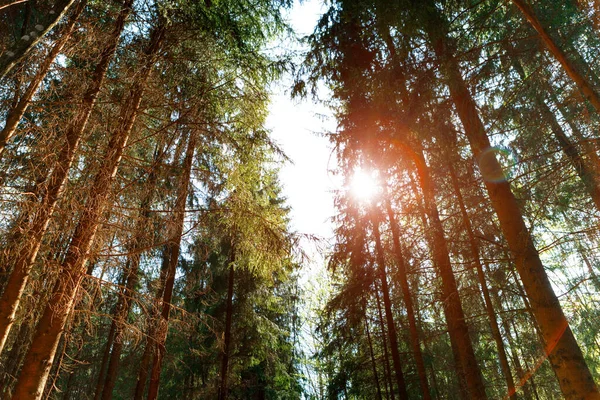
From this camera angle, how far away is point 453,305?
5.92m

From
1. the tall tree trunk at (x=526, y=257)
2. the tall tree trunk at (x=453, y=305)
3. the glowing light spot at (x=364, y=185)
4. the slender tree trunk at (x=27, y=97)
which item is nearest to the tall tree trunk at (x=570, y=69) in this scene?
the tall tree trunk at (x=526, y=257)

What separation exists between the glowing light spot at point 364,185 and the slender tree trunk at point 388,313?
2.18 feet

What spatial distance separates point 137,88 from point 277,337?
1081 centimetres

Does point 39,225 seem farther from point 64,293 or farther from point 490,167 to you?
point 490,167

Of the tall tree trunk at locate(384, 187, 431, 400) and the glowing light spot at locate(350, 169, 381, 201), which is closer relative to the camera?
the tall tree trunk at locate(384, 187, 431, 400)

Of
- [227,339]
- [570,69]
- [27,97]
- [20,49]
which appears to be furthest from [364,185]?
[227,339]

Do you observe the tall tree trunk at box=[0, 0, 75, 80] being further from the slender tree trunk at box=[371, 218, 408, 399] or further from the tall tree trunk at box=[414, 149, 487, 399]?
the slender tree trunk at box=[371, 218, 408, 399]

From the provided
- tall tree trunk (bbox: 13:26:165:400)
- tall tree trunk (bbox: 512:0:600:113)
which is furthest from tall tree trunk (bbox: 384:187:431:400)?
tall tree trunk (bbox: 13:26:165:400)

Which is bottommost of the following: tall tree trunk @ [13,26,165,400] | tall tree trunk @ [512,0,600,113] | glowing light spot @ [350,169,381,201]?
tall tree trunk @ [13,26,165,400]

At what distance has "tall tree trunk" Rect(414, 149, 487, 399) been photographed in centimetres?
563

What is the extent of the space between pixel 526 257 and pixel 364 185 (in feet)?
14.7

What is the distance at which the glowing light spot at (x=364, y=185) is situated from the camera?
26.3ft

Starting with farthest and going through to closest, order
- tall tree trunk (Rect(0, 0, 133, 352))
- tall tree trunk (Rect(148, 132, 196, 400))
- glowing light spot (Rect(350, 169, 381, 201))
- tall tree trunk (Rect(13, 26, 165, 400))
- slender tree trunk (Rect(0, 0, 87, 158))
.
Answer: glowing light spot (Rect(350, 169, 381, 201))
tall tree trunk (Rect(148, 132, 196, 400))
tall tree trunk (Rect(13, 26, 165, 400))
tall tree trunk (Rect(0, 0, 133, 352))
slender tree trunk (Rect(0, 0, 87, 158))

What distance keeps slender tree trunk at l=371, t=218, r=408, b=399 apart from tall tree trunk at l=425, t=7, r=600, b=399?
3941 millimetres
